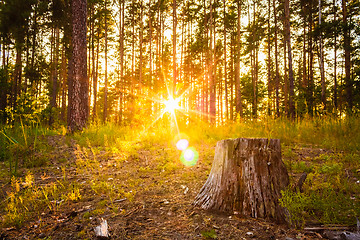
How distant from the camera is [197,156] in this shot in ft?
16.6

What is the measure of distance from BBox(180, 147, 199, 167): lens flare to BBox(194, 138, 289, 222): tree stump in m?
1.97

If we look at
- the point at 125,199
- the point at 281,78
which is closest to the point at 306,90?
the point at 281,78

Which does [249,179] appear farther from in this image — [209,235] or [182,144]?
[182,144]

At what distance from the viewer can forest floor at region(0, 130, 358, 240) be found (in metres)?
2.10

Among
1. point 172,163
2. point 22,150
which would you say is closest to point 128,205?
point 172,163

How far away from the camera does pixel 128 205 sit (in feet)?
9.01

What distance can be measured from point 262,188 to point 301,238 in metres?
0.63

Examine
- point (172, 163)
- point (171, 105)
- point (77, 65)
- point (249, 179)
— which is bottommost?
point (172, 163)

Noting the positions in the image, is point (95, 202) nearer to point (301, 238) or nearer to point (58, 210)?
point (58, 210)

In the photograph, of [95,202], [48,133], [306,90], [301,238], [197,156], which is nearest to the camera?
[301,238]

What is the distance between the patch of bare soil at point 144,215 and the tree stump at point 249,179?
0.15 meters

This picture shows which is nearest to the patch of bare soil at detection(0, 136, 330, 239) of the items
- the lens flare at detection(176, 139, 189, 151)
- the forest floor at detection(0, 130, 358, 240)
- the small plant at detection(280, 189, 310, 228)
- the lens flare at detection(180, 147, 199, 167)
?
the forest floor at detection(0, 130, 358, 240)

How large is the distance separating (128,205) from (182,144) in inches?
145

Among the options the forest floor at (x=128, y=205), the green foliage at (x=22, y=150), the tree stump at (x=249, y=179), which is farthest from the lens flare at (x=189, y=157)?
the green foliage at (x=22, y=150)
